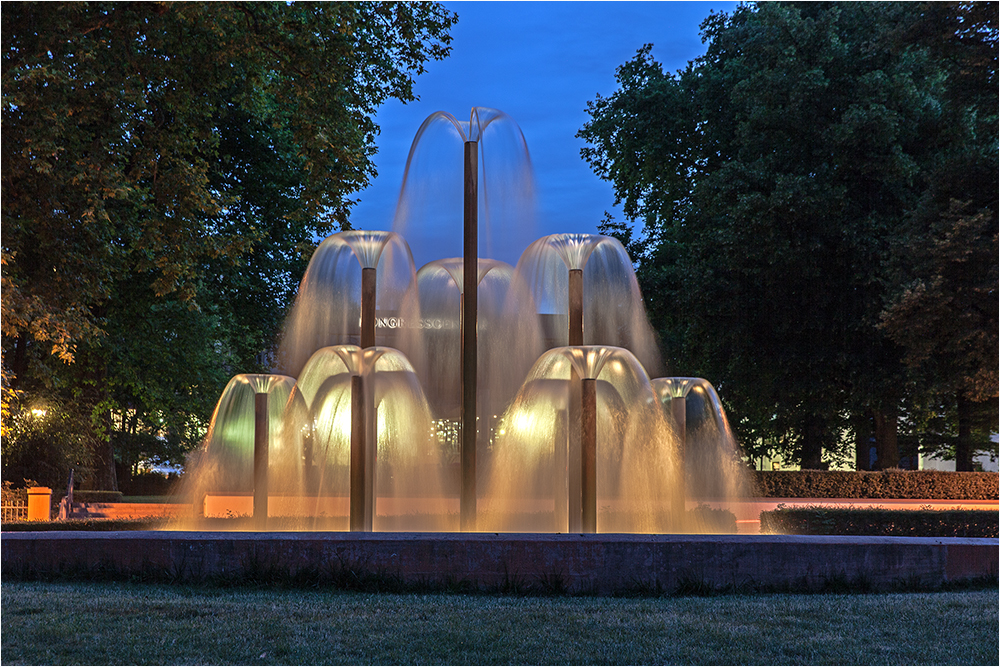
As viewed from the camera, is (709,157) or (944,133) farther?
(709,157)

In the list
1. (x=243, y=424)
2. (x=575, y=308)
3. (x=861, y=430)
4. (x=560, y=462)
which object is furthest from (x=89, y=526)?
(x=861, y=430)

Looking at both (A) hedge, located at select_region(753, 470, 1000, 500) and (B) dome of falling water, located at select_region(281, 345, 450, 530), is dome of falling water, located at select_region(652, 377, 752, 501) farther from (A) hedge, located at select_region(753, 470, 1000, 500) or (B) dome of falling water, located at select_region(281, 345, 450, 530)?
(A) hedge, located at select_region(753, 470, 1000, 500)

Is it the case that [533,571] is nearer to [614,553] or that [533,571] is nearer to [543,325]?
[614,553]

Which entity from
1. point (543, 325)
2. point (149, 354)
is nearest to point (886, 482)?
point (543, 325)

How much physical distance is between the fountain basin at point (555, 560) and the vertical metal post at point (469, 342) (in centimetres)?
310

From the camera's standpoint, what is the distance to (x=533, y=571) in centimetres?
857

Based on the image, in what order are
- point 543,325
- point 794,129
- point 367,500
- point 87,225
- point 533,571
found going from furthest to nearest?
point 794,129, point 543,325, point 87,225, point 367,500, point 533,571

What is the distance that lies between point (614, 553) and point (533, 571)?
73 cm

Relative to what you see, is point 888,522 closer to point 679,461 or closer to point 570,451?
point 679,461

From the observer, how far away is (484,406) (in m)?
16.6

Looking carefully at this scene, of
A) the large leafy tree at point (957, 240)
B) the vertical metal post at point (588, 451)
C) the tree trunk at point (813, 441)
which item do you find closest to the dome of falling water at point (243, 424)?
the vertical metal post at point (588, 451)

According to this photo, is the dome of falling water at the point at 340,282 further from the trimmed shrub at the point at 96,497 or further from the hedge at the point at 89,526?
the trimmed shrub at the point at 96,497

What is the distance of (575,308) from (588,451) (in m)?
2.21

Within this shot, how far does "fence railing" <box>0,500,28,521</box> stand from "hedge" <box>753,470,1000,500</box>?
61.3 ft
